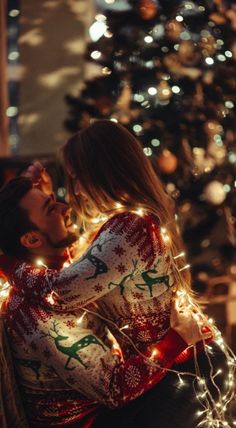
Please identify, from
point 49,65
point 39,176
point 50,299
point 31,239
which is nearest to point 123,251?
point 50,299

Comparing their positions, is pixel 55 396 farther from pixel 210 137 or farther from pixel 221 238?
pixel 221 238

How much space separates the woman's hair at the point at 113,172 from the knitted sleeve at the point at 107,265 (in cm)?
11

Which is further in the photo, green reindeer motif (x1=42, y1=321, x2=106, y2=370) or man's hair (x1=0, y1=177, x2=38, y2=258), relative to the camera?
man's hair (x1=0, y1=177, x2=38, y2=258)

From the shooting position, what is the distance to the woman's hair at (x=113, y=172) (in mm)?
1982

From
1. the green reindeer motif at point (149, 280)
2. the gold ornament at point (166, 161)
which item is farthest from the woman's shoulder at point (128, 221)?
the gold ornament at point (166, 161)

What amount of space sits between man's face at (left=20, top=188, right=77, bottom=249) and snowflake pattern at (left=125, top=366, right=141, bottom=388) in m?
0.52

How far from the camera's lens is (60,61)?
453 centimetres

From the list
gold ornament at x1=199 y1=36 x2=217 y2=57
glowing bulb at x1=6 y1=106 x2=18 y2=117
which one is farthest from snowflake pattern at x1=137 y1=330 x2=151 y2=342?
glowing bulb at x1=6 y1=106 x2=18 y2=117

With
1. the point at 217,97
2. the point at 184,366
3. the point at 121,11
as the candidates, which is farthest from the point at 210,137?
the point at 184,366

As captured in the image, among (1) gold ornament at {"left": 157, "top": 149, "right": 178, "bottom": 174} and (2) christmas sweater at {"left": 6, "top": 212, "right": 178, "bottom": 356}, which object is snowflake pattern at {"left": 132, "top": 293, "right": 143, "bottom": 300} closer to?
(2) christmas sweater at {"left": 6, "top": 212, "right": 178, "bottom": 356}

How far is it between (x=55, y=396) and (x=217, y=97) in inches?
94.0

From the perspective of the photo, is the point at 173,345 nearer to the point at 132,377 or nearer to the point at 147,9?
the point at 132,377

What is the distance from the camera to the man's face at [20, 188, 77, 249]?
6.83 ft

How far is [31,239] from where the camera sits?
2.06 meters
